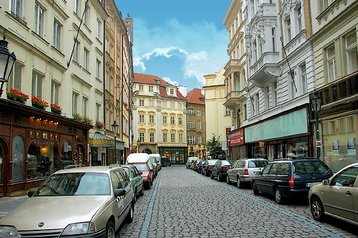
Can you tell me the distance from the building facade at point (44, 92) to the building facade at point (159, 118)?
5261 centimetres

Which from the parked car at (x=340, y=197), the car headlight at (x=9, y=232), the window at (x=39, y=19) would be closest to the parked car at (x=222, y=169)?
the window at (x=39, y=19)

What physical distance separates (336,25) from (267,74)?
939 centimetres

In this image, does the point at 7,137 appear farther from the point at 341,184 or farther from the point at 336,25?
the point at 336,25

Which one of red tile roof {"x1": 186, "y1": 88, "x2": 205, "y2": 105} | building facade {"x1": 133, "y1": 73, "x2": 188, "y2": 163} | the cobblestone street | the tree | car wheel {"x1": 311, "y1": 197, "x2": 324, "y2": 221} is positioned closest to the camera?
the cobblestone street

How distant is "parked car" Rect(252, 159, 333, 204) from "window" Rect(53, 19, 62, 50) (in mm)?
14258

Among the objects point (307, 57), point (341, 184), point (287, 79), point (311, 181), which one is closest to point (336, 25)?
point (307, 57)

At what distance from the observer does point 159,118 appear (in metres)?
82.4

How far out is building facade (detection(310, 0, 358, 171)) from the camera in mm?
15844

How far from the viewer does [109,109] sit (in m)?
33.8

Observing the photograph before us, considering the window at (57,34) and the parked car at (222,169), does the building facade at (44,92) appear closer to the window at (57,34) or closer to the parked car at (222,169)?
the window at (57,34)

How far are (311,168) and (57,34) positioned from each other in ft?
52.3

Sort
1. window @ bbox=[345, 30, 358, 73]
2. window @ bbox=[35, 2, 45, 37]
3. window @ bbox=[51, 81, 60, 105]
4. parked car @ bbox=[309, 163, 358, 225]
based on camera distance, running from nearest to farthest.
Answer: parked car @ bbox=[309, 163, 358, 225], window @ bbox=[345, 30, 358, 73], window @ bbox=[35, 2, 45, 37], window @ bbox=[51, 81, 60, 105]

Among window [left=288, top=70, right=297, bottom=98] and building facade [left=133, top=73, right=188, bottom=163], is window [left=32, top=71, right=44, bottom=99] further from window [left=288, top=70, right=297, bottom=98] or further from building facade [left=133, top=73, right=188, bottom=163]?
building facade [left=133, top=73, right=188, bottom=163]

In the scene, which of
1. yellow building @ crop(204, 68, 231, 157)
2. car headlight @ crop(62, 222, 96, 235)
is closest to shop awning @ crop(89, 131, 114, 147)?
car headlight @ crop(62, 222, 96, 235)
